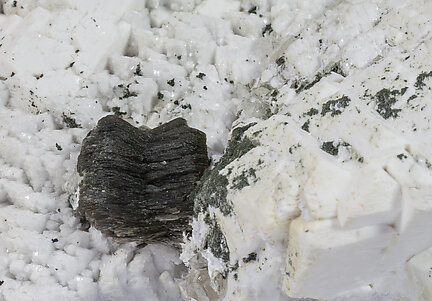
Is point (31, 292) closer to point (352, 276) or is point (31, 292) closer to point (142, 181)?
point (142, 181)

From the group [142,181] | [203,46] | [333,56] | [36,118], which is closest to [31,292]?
[142,181]

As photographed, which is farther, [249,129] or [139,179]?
[139,179]

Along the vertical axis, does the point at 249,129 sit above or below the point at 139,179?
above

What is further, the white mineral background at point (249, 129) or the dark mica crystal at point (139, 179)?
the dark mica crystal at point (139, 179)

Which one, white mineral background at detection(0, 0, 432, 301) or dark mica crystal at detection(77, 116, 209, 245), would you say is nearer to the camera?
white mineral background at detection(0, 0, 432, 301)
